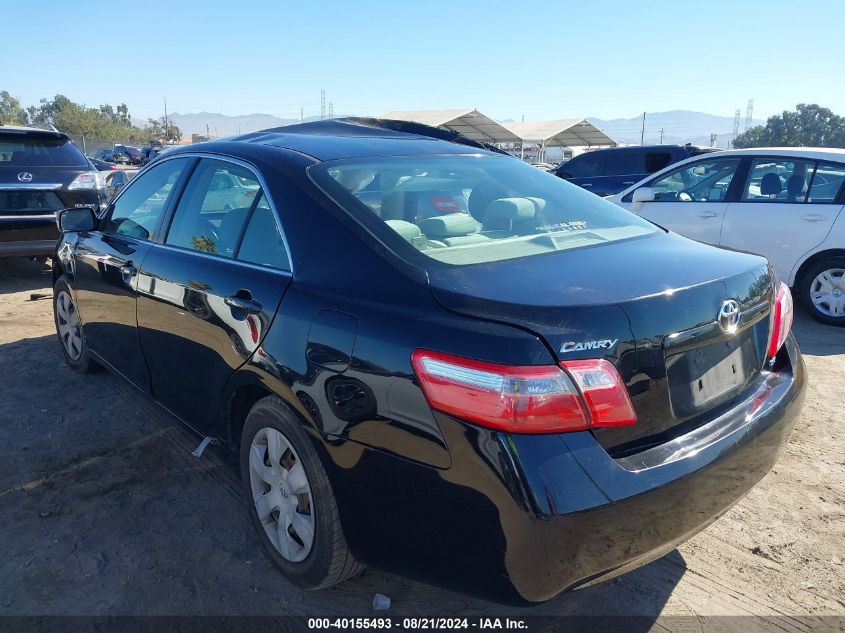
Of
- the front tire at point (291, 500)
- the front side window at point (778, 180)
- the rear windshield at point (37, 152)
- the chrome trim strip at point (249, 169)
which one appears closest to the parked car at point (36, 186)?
the rear windshield at point (37, 152)

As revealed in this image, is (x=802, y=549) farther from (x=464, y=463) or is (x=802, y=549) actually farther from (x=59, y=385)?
(x=59, y=385)

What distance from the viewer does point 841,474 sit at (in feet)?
10.6

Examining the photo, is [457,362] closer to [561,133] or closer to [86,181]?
[86,181]

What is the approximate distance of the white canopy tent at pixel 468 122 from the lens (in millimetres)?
39594

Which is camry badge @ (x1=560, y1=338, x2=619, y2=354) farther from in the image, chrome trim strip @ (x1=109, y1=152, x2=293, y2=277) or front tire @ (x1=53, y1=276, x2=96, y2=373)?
front tire @ (x1=53, y1=276, x2=96, y2=373)

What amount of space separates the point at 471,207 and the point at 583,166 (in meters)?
10.9

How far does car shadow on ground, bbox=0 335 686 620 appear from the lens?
2379 millimetres

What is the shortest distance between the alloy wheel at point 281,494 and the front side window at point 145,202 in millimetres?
1456

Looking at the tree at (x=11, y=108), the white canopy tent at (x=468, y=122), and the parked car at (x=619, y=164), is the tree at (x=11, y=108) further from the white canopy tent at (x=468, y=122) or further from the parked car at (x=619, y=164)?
the parked car at (x=619, y=164)

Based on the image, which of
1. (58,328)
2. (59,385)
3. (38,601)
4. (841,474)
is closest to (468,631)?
(38,601)

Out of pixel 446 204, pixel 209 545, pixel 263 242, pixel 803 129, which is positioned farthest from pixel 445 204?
pixel 803 129

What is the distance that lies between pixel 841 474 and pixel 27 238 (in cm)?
760

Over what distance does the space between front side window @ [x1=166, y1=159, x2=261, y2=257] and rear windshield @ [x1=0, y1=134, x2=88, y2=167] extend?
5.23m

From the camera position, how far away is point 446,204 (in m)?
2.74
